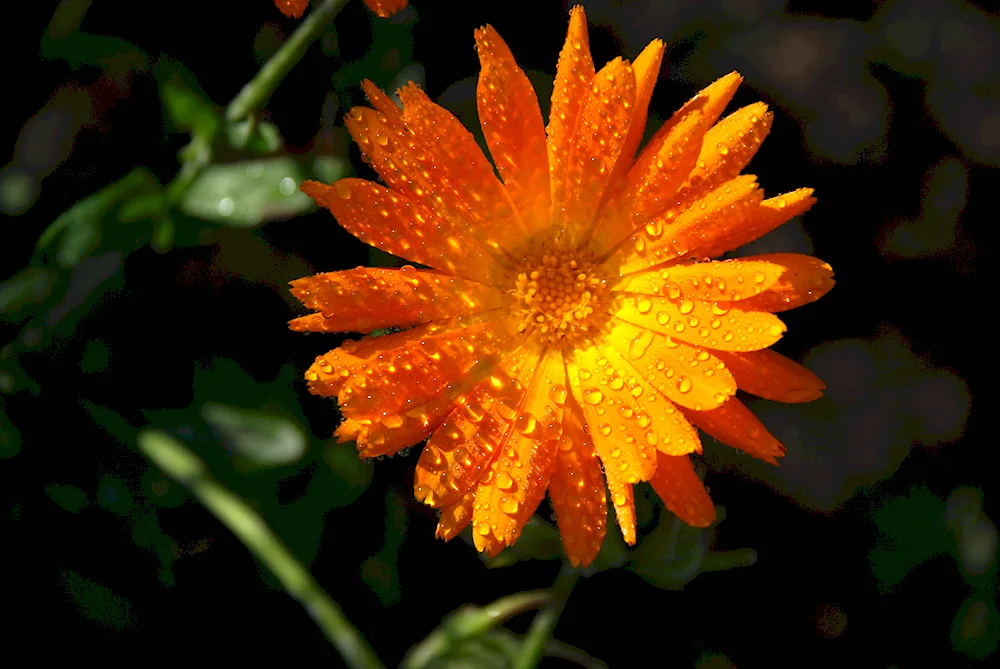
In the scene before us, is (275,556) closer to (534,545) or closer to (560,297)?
(534,545)

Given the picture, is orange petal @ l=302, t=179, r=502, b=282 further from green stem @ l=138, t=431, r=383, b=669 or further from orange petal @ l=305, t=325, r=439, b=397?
green stem @ l=138, t=431, r=383, b=669

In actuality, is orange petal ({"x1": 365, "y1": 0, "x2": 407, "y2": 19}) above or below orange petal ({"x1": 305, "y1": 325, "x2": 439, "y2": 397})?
above

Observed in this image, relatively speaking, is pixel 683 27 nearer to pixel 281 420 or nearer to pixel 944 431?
pixel 944 431

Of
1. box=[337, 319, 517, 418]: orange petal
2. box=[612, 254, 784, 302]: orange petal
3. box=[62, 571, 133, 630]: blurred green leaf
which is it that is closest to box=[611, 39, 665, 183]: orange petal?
box=[612, 254, 784, 302]: orange petal

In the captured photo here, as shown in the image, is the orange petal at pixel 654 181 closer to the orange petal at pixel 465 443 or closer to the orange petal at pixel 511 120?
the orange petal at pixel 511 120

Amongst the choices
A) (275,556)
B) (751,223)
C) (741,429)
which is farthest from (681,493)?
(275,556)

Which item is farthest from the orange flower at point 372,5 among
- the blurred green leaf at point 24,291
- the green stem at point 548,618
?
the green stem at point 548,618
